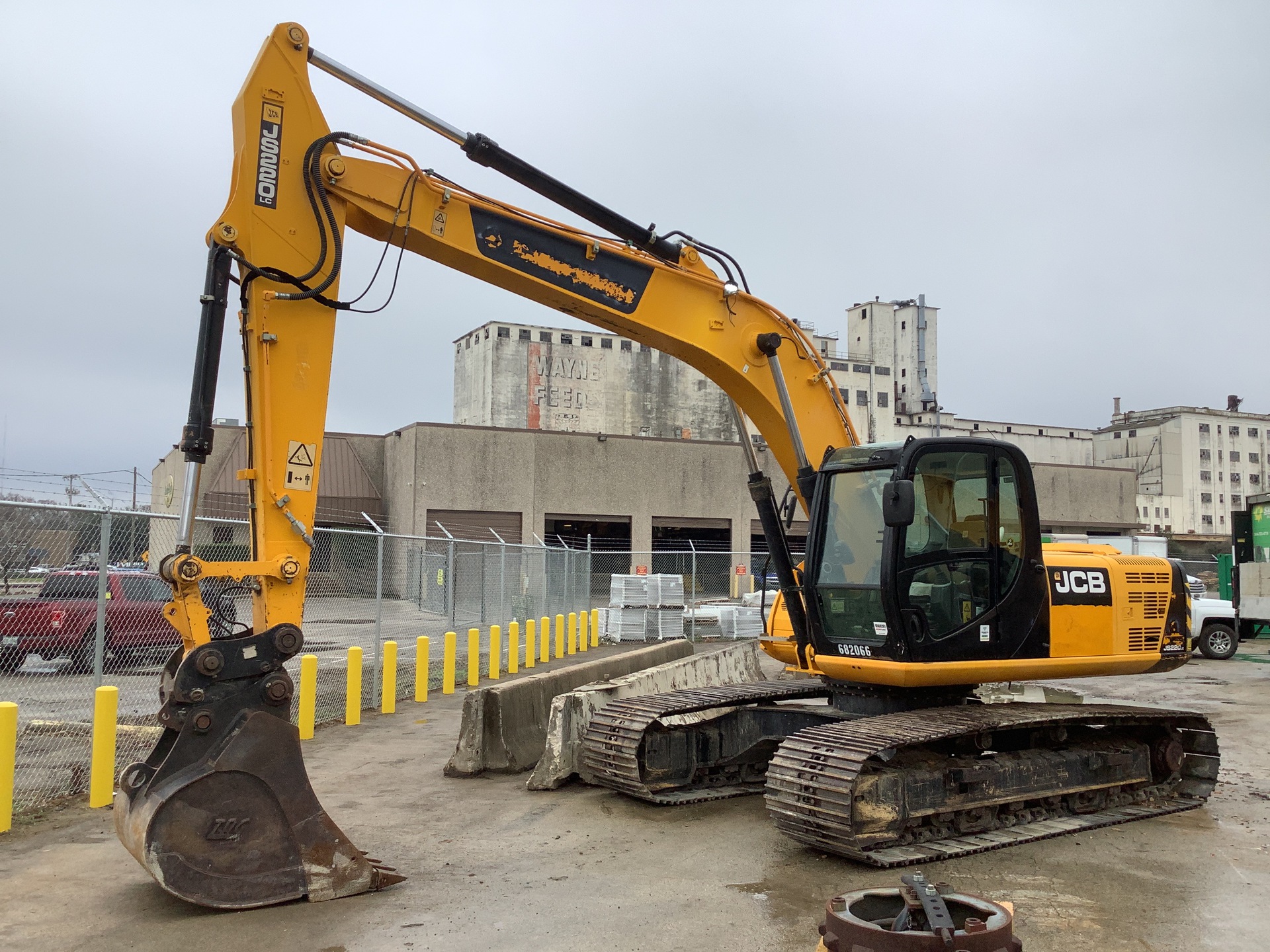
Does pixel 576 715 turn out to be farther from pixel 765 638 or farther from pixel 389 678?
pixel 389 678

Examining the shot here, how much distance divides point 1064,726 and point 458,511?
1080 inches

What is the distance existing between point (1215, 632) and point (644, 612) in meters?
11.4

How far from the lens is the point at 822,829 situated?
20.7ft

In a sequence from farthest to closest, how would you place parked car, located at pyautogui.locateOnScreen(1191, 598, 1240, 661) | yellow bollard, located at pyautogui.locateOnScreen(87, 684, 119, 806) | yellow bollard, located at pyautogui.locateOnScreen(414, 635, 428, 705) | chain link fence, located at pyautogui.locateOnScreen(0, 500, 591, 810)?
parked car, located at pyautogui.locateOnScreen(1191, 598, 1240, 661)
yellow bollard, located at pyautogui.locateOnScreen(414, 635, 428, 705)
chain link fence, located at pyautogui.locateOnScreen(0, 500, 591, 810)
yellow bollard, located at pyautogui.locateOnScreen(87, 684, 119, 806)

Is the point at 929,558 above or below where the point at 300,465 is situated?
below

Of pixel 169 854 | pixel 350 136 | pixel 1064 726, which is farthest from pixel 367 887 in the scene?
pixel 1064 726

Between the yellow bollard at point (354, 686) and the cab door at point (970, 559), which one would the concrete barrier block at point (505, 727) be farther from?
the cab door at point (970, 559)

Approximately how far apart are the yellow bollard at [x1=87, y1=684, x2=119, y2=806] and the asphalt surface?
280 millimetres

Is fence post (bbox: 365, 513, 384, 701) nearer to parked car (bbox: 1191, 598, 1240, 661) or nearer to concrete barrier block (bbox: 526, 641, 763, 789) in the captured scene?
concrete barrier block (bbox: 526, 641, 763, 789)

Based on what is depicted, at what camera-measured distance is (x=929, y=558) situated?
23.8ft

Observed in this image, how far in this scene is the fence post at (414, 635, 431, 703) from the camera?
43.1ft

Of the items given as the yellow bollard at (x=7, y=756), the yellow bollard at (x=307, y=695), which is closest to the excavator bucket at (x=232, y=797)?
the yellow bollard at (x=7, y=756)

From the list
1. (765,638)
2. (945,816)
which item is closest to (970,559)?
(945,816)

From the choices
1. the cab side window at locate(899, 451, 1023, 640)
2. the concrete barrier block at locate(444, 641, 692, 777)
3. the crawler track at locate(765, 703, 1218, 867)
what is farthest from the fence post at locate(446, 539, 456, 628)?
the cab side window at locate(899, 451, 1023, 640)
